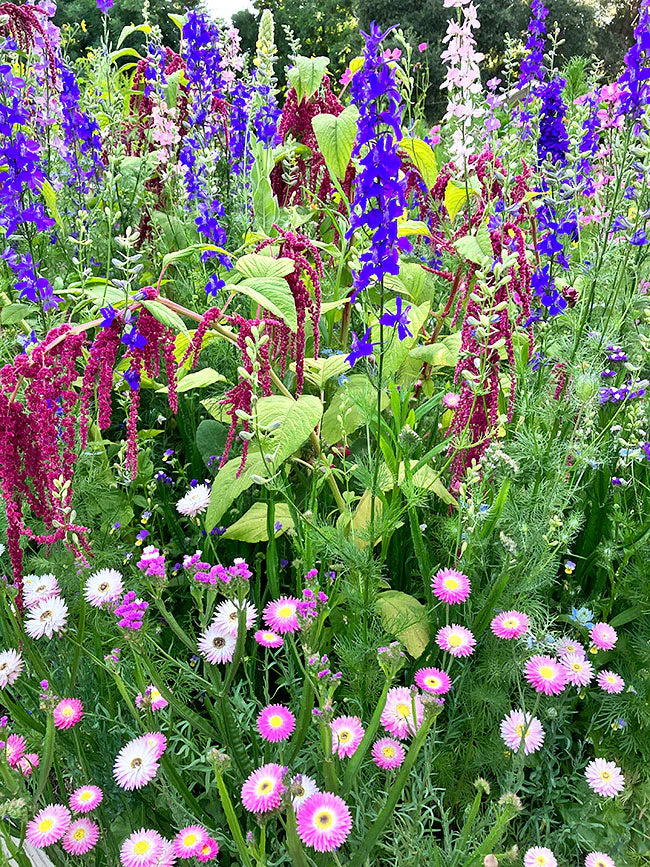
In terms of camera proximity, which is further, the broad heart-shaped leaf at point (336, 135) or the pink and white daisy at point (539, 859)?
the broad heart-shaped leaf at point (336, 135)

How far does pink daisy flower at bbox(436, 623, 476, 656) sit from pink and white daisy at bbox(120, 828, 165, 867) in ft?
2.21

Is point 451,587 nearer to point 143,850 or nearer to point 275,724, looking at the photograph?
point 275,724

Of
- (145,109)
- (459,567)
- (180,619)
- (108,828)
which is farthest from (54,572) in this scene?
(145,109)

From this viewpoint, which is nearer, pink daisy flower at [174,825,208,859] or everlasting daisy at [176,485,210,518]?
pink daisy flower at [174,825,208,859]

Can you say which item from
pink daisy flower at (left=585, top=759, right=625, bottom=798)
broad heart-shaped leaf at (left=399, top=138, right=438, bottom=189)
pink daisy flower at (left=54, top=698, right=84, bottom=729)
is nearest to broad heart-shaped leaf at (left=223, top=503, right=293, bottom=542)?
pink daisy flower at (left=54, top=698, right=84, bottom=729)

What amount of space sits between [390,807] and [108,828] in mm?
693

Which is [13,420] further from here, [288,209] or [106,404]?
[288,209]

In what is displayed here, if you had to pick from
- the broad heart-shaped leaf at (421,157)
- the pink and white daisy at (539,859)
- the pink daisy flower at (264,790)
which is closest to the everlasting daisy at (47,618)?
the pink daisy flower at (264,790)

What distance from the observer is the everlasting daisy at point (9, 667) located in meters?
1.49

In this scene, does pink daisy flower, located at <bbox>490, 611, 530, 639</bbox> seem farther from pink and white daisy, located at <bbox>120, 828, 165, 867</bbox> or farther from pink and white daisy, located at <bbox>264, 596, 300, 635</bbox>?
pink and white daisy, located at <bbox>120, 828, 165, 867</bbox>

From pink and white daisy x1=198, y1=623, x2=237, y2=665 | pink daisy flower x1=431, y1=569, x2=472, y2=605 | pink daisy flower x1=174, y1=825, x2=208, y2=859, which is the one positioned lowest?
pink daisy flower x1=174, y1=825, x2=208, y2=859

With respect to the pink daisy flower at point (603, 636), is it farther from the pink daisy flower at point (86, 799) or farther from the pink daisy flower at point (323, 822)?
the pink daisy flower at point (86, 799)

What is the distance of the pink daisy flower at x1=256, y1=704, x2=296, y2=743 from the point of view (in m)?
1.29

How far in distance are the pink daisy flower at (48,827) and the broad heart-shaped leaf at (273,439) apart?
667mm
